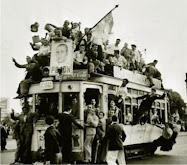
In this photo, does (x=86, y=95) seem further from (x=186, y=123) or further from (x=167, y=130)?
(x=186, y=123)

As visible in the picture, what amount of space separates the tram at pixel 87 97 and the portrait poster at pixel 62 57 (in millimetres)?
182

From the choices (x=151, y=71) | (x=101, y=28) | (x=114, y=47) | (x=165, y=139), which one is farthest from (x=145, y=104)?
(x=101, y=28)

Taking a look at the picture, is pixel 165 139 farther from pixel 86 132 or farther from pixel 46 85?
pixel 46 85

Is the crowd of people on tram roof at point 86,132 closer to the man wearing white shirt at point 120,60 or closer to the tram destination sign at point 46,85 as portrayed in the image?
the tram destination sign at point 46,85

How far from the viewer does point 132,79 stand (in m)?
11.4

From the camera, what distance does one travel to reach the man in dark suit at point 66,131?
351 inches

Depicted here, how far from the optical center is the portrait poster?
30.9 ft

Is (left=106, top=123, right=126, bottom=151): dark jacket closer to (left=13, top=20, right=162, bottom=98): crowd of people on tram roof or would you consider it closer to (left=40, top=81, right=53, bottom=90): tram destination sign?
(left=13, top=20, right=162, bottom=98): crowd of people on tram roof

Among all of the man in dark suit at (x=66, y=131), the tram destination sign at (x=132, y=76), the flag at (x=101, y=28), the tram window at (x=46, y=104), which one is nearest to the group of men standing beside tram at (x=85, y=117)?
the man in dark suit at (x=66, y=131)

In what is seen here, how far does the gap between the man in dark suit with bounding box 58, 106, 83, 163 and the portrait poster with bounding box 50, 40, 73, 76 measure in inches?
45.4

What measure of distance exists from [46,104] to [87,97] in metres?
1.15

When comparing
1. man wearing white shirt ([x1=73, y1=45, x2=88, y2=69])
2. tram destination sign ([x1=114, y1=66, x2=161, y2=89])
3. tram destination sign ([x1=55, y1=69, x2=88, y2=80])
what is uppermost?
man wearing white shirt ([x1=73, y1=45, x2=88, y2=69])

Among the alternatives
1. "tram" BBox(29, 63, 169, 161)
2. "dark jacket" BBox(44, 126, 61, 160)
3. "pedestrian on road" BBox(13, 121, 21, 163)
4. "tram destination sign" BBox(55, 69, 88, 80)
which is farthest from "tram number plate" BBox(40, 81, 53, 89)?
"dark jacket" BBox(44, 126, 61, 160)

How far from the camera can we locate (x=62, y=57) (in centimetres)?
948
